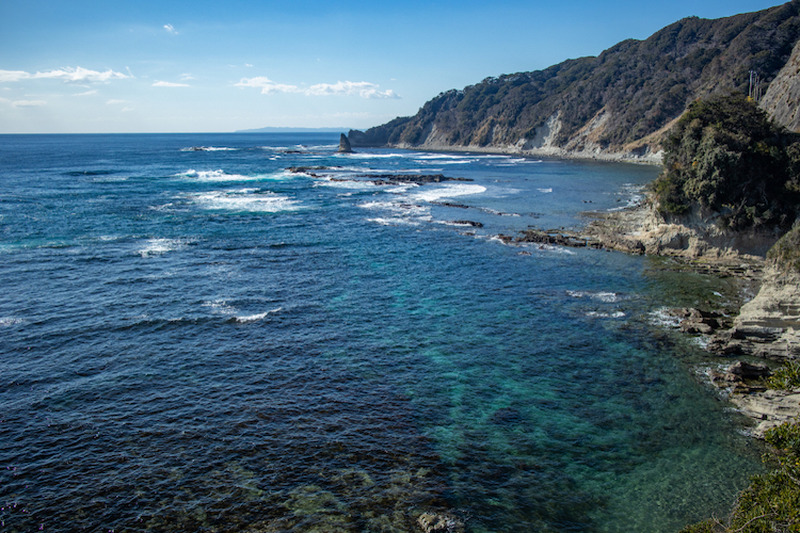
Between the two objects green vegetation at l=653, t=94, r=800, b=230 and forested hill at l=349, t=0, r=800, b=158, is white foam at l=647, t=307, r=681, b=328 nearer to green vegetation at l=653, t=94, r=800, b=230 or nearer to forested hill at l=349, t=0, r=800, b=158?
green vegetation at l=653, t=94, r=800, b=230

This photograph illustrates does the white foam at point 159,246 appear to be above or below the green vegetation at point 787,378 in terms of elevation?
below

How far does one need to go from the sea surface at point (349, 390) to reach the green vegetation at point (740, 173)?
274 inches

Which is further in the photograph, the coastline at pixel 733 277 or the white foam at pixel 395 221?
the white foam at pixel 395 221

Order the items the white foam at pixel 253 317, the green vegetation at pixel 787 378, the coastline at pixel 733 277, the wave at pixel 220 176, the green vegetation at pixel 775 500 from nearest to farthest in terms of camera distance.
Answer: the green vegetation at pixel 775 500 → the green vegetation at pixel 787 378 → the coastline at pixel 733 277 → the white foam at pixel 253 317 → the wave at pixel 220 176

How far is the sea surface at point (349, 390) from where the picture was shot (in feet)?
52.7

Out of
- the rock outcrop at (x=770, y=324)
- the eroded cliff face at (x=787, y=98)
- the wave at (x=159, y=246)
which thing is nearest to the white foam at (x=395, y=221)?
the wave at (x=159, y=246)

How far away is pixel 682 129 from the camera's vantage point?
46219 mm

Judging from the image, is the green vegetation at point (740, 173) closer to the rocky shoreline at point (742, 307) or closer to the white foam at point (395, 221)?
the rocky shoreline at point (742, 307)

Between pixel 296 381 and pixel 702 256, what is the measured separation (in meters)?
37.0

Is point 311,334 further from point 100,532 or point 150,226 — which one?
point 150,226

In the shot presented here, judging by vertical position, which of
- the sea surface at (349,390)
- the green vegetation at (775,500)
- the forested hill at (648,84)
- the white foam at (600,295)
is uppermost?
the forested hill at (648,84)

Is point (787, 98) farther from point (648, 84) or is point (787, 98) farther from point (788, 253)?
point (648, 84)

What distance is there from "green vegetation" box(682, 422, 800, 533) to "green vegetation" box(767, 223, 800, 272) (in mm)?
18428

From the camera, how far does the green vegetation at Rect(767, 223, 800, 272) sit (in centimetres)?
2591
